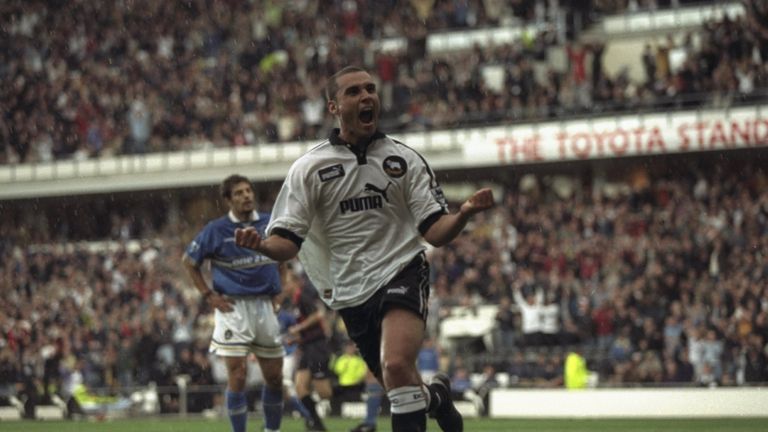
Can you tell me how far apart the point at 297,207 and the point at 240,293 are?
406cm

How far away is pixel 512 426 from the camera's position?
17469 mm

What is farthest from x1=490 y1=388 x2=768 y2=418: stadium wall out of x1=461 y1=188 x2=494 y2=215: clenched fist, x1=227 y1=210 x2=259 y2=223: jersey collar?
x1=461 y1=188 x2=494 y2=215: clenched fist

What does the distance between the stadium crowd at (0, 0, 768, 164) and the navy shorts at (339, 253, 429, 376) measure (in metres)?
22.0

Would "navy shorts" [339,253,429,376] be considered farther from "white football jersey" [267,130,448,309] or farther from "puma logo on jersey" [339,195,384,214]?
"puma logo on jersey" [339,195,384,214]

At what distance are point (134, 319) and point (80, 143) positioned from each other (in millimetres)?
8835

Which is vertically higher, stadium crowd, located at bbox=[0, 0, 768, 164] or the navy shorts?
stadium crowd, located at bbox=[0, 0, 768, 164]

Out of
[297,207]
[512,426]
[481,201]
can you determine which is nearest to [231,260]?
[297,207]

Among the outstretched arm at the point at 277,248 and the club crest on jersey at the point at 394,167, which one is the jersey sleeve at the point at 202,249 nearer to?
the outstretched arm at the point at 277,248

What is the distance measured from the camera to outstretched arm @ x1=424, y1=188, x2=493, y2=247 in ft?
24.0

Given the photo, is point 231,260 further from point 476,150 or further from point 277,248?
point 476,150

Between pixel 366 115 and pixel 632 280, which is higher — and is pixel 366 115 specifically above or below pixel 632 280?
above

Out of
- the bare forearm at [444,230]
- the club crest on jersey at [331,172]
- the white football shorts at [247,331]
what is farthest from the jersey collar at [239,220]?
the bare forearm at [444,230]

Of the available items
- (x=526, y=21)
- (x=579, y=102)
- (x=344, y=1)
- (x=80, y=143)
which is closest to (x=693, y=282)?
(x=579, y=102)

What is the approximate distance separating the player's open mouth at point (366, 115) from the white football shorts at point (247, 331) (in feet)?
14.3
